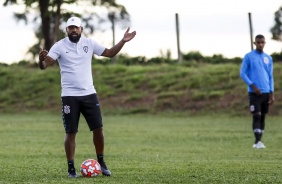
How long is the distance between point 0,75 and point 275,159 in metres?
31.8

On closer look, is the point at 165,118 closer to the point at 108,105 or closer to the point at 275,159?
the point at 108,105

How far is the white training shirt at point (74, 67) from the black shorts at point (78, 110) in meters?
0.08

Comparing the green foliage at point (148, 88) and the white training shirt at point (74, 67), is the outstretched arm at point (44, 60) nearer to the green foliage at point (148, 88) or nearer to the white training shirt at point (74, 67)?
the white training shirt at point (74, 67)

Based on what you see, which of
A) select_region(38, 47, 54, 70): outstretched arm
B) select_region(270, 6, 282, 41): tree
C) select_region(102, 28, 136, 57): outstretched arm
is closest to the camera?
select_region(38, 47, 54, 70): outstretched arm

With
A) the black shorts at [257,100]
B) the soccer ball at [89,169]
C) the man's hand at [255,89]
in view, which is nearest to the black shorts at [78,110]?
the soccer ball at [89,169]

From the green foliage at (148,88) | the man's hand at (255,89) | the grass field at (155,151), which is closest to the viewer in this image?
the grass field at (155,151)

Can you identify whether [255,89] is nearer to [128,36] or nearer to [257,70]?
[257,70]

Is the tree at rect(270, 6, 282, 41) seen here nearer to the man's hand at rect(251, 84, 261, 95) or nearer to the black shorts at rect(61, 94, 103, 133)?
the man's hand at rect(251, 84, 261, 95)

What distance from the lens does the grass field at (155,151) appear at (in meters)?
12.9

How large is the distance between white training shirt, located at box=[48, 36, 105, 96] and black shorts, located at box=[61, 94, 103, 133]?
0.08 metres

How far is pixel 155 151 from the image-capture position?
Answer: 19.1 metres

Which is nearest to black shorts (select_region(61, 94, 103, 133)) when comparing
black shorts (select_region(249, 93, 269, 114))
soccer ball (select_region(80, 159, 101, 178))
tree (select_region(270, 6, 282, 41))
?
soccer ball (select_region(80, 159, 101, 178))

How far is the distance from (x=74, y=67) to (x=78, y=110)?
2.03 feet

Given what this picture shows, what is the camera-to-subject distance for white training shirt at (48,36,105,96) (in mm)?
13086
